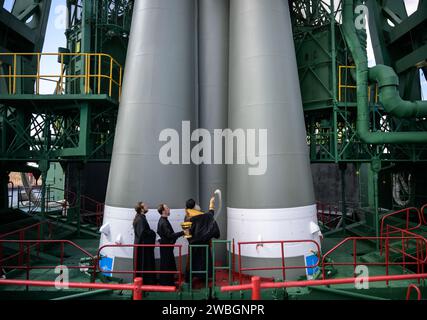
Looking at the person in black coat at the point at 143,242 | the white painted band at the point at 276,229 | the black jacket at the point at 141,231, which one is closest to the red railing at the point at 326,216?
the white painted band at the point at 276,229

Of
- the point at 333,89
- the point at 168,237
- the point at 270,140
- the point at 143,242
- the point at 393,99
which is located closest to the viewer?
the point at 168,237

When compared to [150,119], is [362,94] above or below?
above

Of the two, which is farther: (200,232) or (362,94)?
(362,94)

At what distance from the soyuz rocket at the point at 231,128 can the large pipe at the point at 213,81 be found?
0.35ft

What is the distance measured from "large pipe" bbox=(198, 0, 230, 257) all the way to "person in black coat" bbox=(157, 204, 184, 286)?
8.36ft

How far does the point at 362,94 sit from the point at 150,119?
7981 mm

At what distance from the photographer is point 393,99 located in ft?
35.4

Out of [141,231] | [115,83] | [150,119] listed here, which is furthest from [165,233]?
[115,83]

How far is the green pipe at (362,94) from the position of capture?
10.9 m

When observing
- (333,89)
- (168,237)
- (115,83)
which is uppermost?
(115,83)

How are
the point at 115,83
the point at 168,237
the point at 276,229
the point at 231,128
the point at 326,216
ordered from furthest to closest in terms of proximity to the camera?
the point at 326,216 → the point at 115,83 → the point at 231,128 → the point at 276,229 → the point at 168,237

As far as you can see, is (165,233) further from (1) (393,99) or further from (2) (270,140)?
(1) (393,99)

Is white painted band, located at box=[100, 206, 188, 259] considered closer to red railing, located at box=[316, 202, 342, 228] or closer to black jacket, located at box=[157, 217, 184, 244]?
black jacket, located at box=[157, 217, 184, 244]
